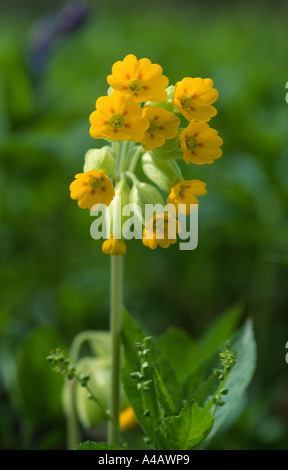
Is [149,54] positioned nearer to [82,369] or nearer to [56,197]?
[56,197]

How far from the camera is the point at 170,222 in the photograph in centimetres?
90

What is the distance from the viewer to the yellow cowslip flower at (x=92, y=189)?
88 centimetres

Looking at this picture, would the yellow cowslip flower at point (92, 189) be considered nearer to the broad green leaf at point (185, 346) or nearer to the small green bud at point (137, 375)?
the small green bud at point (137, 375)

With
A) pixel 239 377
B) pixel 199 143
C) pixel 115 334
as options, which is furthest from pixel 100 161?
pixel 239 377

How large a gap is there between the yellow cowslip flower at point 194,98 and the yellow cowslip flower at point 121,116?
0.22 feet

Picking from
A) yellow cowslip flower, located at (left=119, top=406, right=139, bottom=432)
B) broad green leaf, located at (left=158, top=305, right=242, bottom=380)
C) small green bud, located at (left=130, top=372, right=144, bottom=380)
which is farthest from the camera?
broad green leaf, located at (left=158, top=305, right=242, bottom=380)

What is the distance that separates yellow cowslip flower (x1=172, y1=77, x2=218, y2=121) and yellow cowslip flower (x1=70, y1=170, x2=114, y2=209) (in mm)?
154

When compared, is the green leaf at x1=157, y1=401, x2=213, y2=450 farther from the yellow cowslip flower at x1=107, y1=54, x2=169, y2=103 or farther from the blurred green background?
the blurred green background

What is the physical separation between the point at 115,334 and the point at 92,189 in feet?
0.93

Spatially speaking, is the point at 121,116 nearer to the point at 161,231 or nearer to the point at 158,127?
the point at 158,127

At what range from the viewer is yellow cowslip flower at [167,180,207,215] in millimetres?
915

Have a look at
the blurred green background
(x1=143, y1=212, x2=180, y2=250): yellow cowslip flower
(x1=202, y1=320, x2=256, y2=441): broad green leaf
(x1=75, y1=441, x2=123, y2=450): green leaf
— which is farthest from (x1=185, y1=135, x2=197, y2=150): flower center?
the blurred green background

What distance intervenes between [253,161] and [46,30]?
1.08 m

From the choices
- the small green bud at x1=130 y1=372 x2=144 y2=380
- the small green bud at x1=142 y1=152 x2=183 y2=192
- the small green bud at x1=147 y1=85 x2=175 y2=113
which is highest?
the small green bud at x1=147 y1=85 x2=175 y2=113
